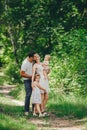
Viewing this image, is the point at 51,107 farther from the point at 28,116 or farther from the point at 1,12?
the point at 1,12

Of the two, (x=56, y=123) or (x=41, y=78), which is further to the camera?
(x=41, y=78)

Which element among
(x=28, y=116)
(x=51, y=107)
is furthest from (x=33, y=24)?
(x=28, y=116)

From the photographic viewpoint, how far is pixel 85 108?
563 inches

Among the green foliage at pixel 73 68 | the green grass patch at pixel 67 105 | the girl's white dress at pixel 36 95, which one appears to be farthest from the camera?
the green foliage at pixel 73 68

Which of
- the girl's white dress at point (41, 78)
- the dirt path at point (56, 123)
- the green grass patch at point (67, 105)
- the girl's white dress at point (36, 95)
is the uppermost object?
the girl's white dress at point (41, 78)

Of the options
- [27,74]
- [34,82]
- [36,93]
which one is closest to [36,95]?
[36,93]

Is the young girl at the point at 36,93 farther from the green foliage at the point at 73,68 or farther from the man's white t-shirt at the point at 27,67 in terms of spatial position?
the green foliage at the point at 73,68

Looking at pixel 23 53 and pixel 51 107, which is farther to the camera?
pixel 23 53

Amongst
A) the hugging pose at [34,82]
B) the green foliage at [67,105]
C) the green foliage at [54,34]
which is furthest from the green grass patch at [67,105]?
the green foliage at [54,34]

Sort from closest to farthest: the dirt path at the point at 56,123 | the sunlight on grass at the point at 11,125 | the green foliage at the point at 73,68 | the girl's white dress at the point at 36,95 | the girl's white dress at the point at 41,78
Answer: the sunlight on grass at the point at 11,125 < the dirt path at the point at 56,123 < the girl's white dress at the point at 36,95 < the girl's white dress at the point at 41,78 < the green foliage at the point at 73,68

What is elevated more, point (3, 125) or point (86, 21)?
Answer: point (86, 21)

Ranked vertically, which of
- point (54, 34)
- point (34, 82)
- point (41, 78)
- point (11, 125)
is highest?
point (54, 34)

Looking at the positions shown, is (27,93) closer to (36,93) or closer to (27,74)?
(36,93)

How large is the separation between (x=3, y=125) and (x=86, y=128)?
85.1 inches
